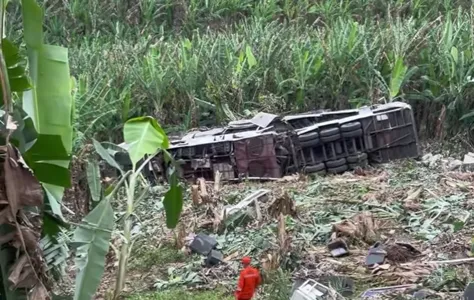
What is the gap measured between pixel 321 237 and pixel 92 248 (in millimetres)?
2120

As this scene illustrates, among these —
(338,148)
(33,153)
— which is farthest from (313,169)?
(33,153)

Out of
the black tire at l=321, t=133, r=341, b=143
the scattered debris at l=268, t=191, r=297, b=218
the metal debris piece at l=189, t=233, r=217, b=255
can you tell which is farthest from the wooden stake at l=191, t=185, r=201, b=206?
the black tire at l=321, t=133, r=341, b=143

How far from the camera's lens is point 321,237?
15.4 ft

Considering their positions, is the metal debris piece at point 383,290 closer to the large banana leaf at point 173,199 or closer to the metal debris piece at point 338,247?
the metal debris piece at point 338,247

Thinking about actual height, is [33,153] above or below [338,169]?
above

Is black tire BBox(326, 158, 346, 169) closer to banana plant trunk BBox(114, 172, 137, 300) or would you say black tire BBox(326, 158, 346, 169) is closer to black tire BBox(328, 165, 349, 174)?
black tire BBox(328, 165, 349, 174)

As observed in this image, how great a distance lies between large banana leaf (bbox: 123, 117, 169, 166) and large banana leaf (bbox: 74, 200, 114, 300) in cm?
75

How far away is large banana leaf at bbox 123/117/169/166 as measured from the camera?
3.75 meters

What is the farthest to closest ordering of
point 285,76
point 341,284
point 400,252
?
point 285,76
point 400,252
point 341,284

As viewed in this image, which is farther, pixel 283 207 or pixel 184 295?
pixel 283 207

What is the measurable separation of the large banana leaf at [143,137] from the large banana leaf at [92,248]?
29.5 inches

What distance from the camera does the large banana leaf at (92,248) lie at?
288 centimetres

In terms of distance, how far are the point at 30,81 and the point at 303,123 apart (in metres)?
4.11

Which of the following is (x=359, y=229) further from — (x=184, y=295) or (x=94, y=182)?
(x=94, y=182)
